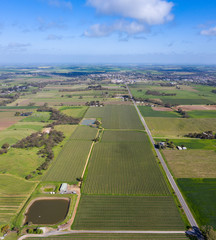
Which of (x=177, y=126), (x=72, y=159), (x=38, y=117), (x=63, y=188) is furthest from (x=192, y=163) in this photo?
(x=38, y=117)

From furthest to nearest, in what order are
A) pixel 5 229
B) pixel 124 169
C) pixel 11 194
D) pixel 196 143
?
pixel 196 143 → pixel 124 169 → pixel 11 194 → pixel 5 229

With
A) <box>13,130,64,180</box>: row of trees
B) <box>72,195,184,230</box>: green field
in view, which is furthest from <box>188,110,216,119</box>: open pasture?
<box>13,130,64,180</box>: row of trees

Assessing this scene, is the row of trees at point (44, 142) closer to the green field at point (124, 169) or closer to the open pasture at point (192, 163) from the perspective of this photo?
the green field at point (124, 169)

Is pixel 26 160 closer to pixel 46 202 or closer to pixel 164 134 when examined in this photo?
pixel 46 202

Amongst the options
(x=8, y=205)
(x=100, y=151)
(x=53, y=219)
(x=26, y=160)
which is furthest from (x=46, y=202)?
(x=100, y=151)

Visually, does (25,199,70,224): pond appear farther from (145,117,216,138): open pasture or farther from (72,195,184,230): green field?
(145,117,216,138): open pasture

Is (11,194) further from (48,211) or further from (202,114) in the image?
(202,114)

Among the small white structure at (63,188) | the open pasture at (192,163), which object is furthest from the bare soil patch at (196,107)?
the small white structure at (63,188)
